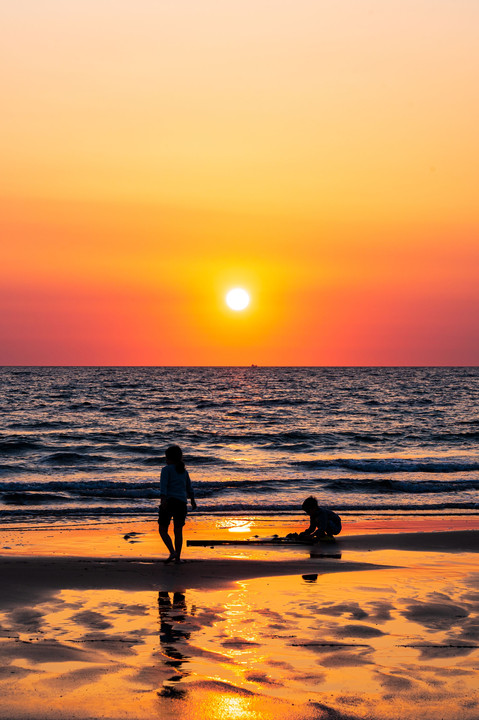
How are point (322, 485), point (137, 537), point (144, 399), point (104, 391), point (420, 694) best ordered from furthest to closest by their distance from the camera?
point (104, 391) → point (144, 399) → point (322, 485) → point (137, 537) → point (420, 694)

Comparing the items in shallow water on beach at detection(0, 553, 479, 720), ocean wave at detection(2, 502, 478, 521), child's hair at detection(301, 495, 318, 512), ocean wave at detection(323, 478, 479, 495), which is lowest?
shallow water on beach at detection(0, 553, 479, 720)

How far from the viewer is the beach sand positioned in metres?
6.12

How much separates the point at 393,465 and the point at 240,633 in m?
23.9

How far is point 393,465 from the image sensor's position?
31031 millimetres

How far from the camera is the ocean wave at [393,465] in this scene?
30281 mm

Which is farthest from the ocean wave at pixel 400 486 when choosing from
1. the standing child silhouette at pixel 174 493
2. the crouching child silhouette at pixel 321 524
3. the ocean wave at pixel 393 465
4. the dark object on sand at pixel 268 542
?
the standing child silhouette at pixel 174 493

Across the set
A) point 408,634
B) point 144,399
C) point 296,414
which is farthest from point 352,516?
point 144,399

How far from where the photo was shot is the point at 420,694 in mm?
6281

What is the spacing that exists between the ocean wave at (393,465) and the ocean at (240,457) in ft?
0.16

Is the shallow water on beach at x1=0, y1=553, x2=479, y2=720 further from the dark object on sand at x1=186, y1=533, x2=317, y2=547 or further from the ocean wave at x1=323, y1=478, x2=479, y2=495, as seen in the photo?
the ocean wave at x1=323, y1=478, x2=479, y2=495

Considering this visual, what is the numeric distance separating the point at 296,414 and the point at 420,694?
54.7 meters

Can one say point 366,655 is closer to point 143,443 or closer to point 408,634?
point 408,634

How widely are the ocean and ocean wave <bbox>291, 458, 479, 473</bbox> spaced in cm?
5

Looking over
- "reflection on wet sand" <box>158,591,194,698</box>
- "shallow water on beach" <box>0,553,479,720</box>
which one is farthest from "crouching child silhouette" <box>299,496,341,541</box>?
"reflection on wet sand" <box>158,591,194,698</box>
